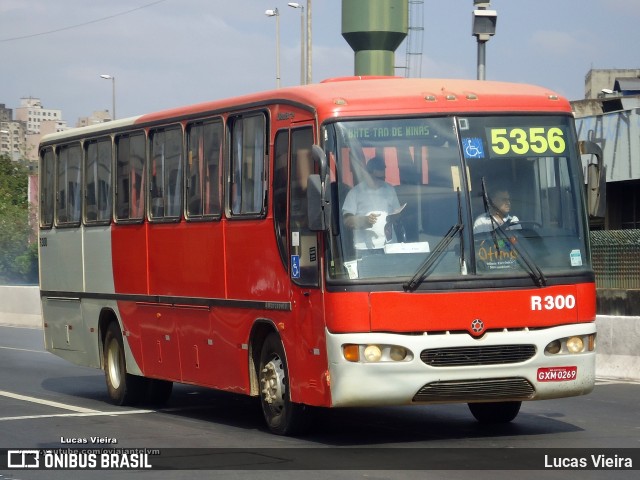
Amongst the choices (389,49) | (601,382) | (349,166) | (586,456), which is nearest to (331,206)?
(349,166)

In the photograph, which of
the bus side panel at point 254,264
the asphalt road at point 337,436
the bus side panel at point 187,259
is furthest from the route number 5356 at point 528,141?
the bus side panel at point 187,259

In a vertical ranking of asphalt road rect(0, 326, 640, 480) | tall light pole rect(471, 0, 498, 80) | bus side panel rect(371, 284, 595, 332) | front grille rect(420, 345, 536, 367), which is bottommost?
asphalt road rect(0, 326, 640, 480)

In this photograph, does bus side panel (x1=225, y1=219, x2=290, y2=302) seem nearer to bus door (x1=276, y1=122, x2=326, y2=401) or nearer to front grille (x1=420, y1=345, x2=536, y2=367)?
bus door (x1=276, y1=122, x2=326, y2=401)

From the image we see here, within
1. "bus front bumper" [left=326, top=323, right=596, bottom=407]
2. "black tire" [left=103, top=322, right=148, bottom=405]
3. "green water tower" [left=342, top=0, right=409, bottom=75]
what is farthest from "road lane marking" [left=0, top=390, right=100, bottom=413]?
"green water tower" [left=342, top=0, right=409, bottom=75]

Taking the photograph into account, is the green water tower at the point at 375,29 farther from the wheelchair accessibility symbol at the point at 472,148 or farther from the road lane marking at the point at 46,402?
the wheelchair accessibility symbol at the point at 472,148

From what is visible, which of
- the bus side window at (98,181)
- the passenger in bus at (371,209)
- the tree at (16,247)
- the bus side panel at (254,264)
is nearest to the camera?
the passenger in bus at (371,209)

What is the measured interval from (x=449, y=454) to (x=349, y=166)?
2468 mm

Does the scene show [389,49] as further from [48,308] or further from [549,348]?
[549,348]

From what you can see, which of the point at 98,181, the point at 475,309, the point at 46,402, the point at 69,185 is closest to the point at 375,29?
the point at 69,185

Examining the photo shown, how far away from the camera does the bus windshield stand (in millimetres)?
11414

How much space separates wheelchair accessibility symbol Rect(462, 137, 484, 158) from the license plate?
1862 millimetres

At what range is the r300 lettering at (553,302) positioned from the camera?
11.6 metres

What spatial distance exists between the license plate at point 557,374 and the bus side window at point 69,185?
770 cm

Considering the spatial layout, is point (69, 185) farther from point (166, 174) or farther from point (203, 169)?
point (203, 169)
